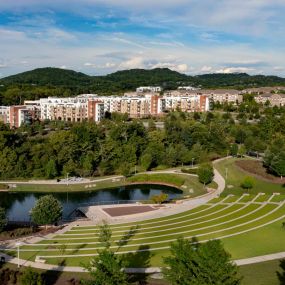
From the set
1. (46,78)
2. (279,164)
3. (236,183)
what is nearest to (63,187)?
(236,183)

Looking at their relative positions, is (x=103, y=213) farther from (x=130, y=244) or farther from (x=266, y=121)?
(x=266, y=121)

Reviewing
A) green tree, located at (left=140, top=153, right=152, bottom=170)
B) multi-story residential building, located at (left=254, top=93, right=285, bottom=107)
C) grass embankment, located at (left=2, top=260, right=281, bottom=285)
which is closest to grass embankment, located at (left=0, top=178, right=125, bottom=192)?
green tree, located at (left=140, top=153, right=152, bottom=170)

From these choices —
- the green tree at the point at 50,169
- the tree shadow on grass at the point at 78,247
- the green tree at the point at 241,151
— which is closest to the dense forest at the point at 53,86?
the green tree at the point at 50,169

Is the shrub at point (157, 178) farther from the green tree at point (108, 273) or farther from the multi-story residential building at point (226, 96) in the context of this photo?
the multi-story residential building at point (226, 96)

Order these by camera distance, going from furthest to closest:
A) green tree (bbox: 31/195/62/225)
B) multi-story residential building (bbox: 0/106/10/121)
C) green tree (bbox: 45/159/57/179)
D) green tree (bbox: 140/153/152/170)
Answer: multi-story residential building (bbox: 0/106/10/121), green tree (bbox: 140/153/152/170), green tree (bbox: 45/159/57/179), green tree (bbox: 31/195/62/225)

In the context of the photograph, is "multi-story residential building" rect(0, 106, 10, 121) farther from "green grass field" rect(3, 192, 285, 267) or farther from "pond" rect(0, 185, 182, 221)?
"green grass field" rect(3, 192, 285, 267)

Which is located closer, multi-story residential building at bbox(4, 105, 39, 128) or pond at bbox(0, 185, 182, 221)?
pond at bbox(0, 185, 182, 221)
